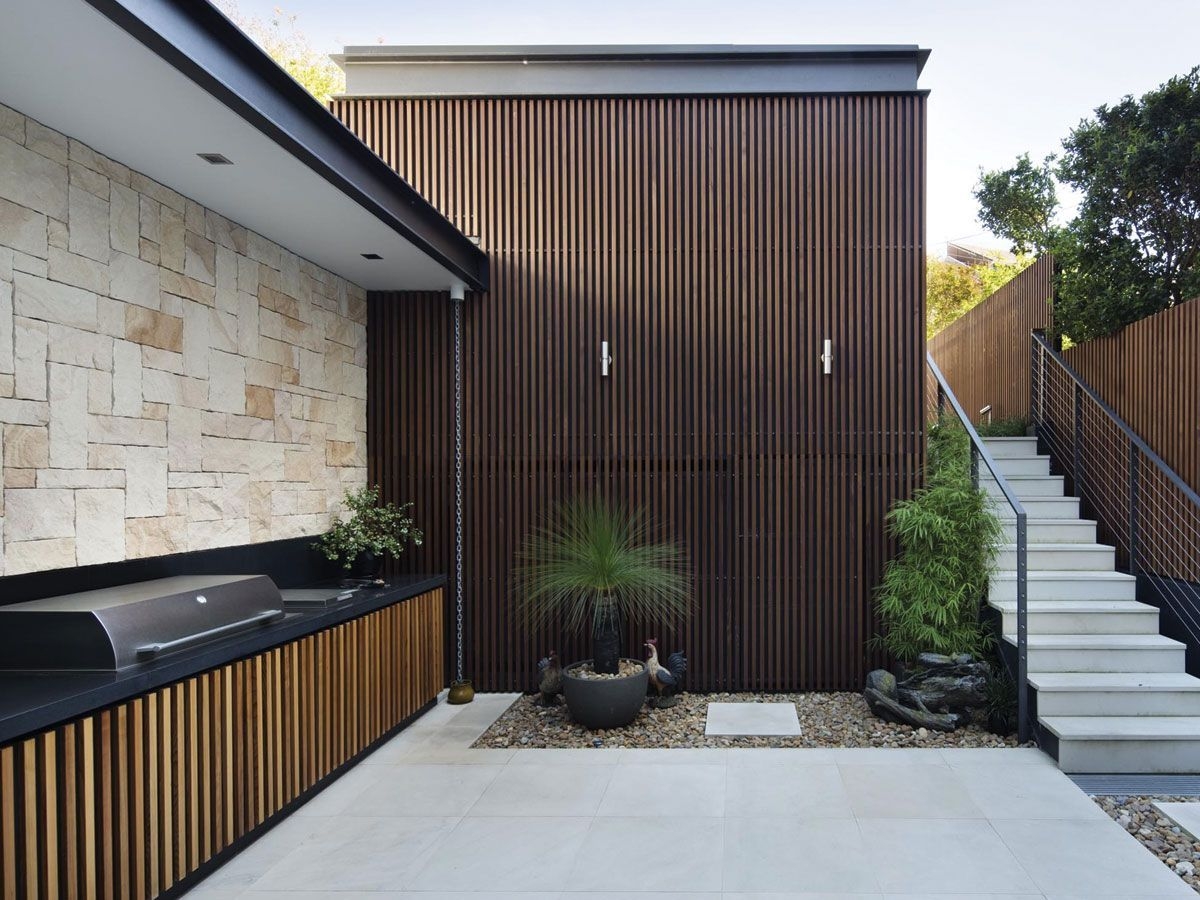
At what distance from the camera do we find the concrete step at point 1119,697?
387 centimetres

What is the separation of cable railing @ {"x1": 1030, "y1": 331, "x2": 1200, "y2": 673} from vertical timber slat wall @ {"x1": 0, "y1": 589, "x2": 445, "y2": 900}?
4743 mm

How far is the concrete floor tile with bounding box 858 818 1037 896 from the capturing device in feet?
8.68

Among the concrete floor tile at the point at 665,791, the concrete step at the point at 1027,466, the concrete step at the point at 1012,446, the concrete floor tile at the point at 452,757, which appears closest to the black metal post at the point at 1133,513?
the concrete step at the point at 1027,466

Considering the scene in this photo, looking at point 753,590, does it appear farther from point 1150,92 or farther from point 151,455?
point 1150,92

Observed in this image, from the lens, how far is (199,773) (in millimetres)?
2684

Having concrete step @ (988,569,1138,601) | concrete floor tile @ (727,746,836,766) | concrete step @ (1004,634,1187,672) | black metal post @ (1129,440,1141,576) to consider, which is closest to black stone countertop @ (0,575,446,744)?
concrete floor tile @ (727,746,836,766)

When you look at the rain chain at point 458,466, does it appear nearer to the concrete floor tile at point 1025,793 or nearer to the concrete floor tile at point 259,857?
the concrete floor tile at point 259,857

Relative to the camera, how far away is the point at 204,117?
8.99 ft

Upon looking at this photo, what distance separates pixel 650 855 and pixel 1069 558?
12.3 feet

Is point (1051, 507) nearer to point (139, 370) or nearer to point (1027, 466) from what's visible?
point (1027, 466)

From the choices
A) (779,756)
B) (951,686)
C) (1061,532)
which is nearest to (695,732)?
(779,756)

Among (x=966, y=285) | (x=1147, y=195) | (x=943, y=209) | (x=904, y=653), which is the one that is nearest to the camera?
(x=904, y=653)

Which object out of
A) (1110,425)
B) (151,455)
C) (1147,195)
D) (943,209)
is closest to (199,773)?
(151,455)

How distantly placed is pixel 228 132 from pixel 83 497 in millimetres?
1573
